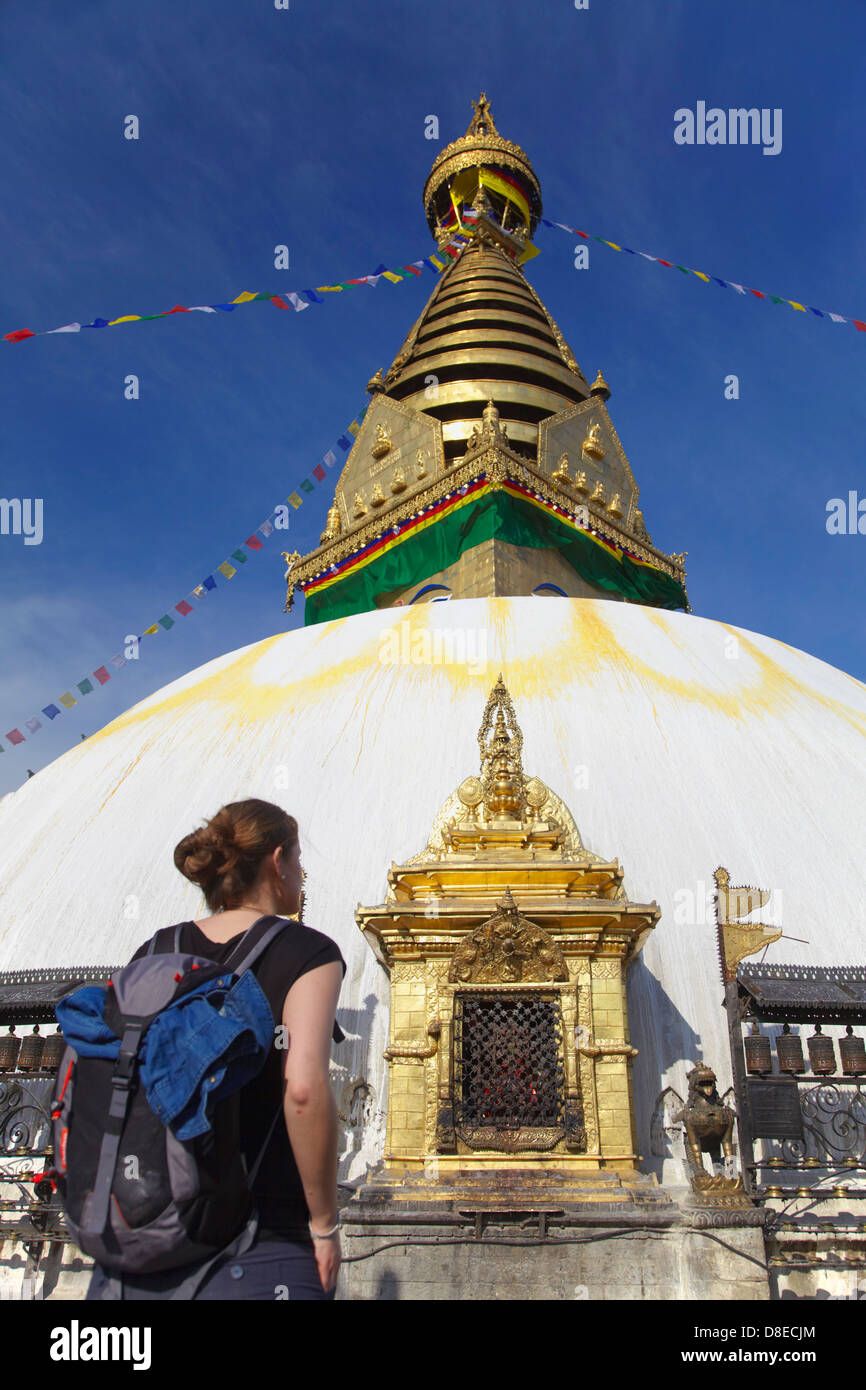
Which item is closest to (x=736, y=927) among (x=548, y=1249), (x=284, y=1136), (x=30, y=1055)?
(x=548, y=1249)

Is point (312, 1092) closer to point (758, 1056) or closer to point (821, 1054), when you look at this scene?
point (758, 1056)

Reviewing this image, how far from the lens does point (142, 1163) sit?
1.50m

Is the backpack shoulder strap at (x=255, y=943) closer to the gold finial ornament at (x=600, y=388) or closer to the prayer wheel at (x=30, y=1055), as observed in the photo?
the prayer wheel at (x=30, y=1055)

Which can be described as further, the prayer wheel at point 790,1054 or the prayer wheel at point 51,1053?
the prayer wheel at point 51,1053

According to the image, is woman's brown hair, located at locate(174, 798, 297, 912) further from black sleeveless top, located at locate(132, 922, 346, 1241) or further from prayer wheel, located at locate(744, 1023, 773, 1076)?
prayer wheel, located at locate(744, 1023, 773, 1076)

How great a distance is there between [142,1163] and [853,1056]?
4.43 m

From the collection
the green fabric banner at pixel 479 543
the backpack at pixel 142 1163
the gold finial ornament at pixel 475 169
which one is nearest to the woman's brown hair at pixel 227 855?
the backpack at pixel 142 1163

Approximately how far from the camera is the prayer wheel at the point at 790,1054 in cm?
484

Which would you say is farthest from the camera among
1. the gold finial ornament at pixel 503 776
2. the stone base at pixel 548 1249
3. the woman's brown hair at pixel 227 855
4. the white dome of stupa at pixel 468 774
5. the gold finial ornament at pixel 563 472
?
the gold finial ornament at pixel 563 472

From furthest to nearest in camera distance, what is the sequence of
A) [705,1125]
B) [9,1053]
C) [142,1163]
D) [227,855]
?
[9,1053], [705,1125], [227,855], [142,1163]

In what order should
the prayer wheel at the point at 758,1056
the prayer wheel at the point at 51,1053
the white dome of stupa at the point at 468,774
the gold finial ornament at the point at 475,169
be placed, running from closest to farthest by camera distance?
the prayer wheel at the point at 758,1056 < the prayer wheel at the point at 51,1053 < the white dome of stupa at the point at 468,774 < the gold finial ornament at the point at 475,169

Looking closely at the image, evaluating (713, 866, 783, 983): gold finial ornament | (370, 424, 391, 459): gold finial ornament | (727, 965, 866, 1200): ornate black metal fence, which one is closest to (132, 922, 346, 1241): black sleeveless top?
(727, 965, 866, 1200): ornate black metal fence
